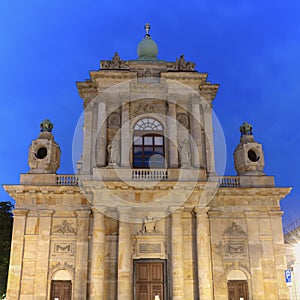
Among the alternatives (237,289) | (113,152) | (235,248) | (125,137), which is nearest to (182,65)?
(125,137)

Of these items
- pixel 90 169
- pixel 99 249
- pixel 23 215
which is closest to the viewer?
pixel 99 249

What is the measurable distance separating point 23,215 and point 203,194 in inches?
416

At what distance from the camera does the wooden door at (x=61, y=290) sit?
77.0 feet

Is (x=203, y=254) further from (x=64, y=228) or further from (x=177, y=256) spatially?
(x=64, y=228)

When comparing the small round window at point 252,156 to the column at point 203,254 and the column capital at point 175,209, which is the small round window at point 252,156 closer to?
the column at point 203,254

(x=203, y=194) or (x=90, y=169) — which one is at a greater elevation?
(x=90, y=169)

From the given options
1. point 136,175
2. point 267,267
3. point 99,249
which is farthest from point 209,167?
point 99,249

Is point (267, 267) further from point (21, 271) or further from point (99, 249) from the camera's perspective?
point (21, 271)

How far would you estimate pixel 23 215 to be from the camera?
24.5 metres

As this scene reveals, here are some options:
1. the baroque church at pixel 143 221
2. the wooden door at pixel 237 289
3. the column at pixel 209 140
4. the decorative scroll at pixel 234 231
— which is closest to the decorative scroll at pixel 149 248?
the baroque church at pixel 143 221

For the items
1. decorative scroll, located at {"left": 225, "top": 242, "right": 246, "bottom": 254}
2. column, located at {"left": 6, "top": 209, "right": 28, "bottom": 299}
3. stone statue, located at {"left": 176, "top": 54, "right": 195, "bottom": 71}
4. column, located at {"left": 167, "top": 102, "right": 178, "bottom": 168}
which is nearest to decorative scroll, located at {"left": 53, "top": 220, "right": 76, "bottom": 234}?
column, located at {"left": 6, "top": 209, "right": 28, "bottom": 299}

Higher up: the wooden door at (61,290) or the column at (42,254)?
the column at (42,254)

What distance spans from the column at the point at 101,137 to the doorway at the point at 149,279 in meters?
6.63

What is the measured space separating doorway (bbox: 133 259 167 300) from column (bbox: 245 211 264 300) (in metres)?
5.22
